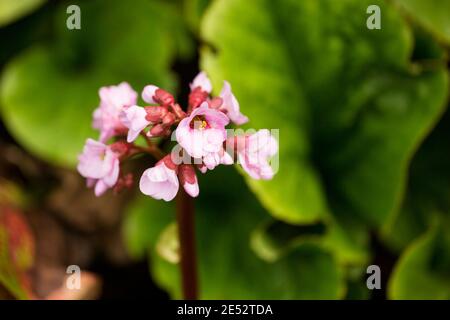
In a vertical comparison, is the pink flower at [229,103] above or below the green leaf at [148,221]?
above

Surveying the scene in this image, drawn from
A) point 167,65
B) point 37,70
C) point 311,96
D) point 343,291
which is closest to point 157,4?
point 167,65

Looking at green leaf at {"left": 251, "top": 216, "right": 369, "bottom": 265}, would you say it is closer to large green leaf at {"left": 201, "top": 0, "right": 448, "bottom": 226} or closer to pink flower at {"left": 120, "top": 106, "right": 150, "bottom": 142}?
large green leaf at {"left": 201, "top": 0, "right": 448, "bottom": 226}

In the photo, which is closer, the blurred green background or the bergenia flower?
the bergenia flower

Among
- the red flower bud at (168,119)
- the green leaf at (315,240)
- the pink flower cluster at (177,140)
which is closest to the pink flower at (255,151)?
the pink flower cluster at (177,140)

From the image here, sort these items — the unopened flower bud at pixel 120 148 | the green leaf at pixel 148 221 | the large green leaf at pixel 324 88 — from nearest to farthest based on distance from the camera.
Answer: the unopened flower bud at pixel 120 148
the large green leaf at pixel 324 88
the green leaf at pixel 148 221

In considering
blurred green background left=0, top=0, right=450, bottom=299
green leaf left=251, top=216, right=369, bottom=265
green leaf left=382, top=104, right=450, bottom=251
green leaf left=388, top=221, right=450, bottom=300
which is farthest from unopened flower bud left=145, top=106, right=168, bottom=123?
green leaf left=382, top=104, right=450, bottom=251

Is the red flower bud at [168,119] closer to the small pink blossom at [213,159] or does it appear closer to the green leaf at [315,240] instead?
the small pink blossom at [213,159]
